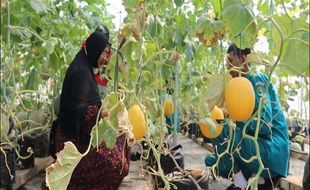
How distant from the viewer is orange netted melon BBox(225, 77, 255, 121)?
1.01 meters

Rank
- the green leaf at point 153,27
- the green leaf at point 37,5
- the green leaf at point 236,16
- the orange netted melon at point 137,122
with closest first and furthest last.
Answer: the green leaf at point 236,16
the orange netted melon at point 137,122
the green leaf at point 37,5
the green leaf at point 153,27

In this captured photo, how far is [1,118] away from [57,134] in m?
0.44

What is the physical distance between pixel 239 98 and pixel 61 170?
1.40 ft

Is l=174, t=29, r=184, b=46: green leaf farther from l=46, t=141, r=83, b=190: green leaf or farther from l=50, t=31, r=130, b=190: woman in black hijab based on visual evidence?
l=46, t=141, r=83, b=190: green leaf

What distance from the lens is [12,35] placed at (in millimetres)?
2168

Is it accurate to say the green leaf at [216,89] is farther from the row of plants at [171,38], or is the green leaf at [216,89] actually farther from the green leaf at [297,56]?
the green leaf at [297,56]

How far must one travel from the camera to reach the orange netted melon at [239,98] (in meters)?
1.01

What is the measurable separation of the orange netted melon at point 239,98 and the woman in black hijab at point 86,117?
139 cm

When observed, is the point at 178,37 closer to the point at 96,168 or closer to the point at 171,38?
the point at 171,38

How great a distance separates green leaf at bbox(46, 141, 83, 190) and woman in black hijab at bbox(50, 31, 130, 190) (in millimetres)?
1369

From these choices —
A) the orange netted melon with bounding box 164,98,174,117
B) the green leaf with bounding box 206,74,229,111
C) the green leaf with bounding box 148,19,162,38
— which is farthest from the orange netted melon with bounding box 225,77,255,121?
the orange netted melon with bounding box 164,98,174,117

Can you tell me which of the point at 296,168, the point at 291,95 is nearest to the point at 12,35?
the point at 291,95

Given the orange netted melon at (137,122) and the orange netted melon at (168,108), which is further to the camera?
the orange netted melon at (168,108)

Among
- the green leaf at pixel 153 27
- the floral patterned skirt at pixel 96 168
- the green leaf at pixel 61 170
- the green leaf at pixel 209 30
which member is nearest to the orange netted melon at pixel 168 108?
the floral patterned skirt at pixel 96 168
